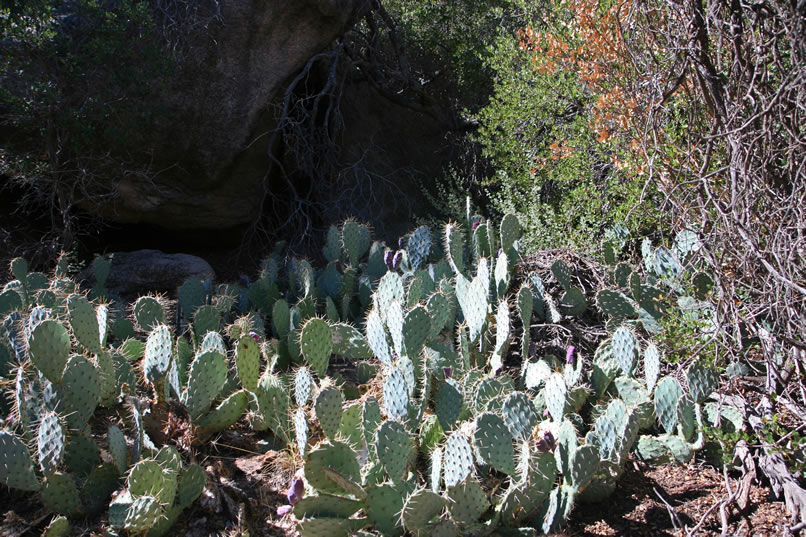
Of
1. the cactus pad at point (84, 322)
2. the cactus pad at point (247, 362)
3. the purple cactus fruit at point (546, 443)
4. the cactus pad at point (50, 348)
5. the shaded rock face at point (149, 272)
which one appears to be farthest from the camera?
the shaded rock face at point (149, 272)

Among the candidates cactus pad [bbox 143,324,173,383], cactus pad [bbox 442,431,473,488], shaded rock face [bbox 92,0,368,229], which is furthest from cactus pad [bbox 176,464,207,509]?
shaded rock face [bbox 92,0,368,229]

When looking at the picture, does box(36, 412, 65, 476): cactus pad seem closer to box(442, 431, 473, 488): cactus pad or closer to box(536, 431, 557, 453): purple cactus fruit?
box(442, 431, 473, 488): cactus pad

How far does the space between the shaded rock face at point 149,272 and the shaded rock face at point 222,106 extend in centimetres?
48

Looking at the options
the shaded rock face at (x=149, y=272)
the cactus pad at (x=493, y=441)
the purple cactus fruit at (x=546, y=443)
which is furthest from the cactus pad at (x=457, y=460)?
the shaded rock face at (x=149, y=272)

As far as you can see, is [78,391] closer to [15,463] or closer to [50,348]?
[50,348]

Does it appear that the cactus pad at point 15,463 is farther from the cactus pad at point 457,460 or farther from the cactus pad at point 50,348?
the cactus pad at point 457,460

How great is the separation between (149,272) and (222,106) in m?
1.56

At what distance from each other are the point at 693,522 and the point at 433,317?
4.96ft

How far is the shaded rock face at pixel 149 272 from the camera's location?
18.3ft

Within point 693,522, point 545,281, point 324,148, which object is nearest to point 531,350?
point 545,281

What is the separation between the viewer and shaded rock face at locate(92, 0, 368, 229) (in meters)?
5.97

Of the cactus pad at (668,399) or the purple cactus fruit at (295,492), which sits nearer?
the purple cactus fruit at (295,492)

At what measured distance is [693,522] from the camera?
282 centimetres

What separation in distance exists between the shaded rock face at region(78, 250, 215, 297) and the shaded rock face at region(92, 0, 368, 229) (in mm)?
476
